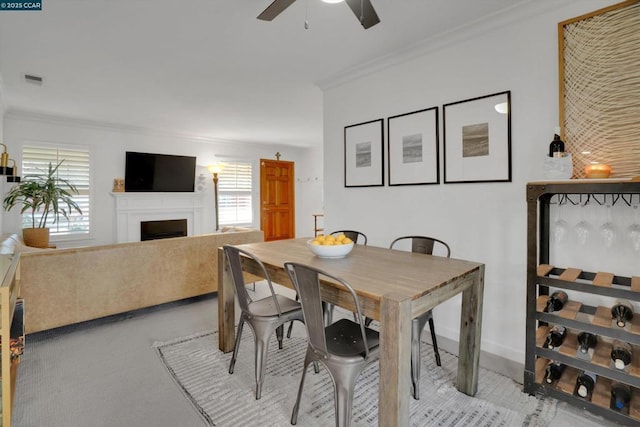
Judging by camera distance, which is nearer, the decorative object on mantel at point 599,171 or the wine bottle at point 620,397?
the wine bottle at point 620,397

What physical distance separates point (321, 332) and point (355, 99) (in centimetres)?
262

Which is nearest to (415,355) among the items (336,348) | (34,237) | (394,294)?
(336,348)

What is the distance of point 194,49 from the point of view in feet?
9.18

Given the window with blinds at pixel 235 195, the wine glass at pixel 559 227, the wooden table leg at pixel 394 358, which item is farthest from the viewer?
the window with blinds at pixel 235 195

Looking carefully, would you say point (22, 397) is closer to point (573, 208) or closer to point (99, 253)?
point (99, 253)

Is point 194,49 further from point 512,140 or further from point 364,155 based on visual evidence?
point 512,140

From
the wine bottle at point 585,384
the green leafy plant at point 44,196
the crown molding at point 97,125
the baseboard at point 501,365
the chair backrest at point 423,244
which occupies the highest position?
the crown molding at point 97,125

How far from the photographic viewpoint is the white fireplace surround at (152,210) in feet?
18.3

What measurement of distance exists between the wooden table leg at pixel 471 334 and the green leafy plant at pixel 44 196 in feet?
17.7

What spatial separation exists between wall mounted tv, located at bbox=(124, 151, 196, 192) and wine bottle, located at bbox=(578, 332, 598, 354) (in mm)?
6216

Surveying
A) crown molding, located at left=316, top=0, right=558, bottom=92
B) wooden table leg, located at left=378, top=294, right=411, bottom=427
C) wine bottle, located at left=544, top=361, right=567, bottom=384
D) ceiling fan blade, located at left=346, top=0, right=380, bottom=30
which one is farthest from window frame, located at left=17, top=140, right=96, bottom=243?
wine bottle, located at left=544, top=361, right=567, bottom=384

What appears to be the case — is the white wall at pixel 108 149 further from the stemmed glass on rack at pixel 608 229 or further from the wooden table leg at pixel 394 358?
the stemmed glass on rack at pixel 608 229

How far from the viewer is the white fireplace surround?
557 cm

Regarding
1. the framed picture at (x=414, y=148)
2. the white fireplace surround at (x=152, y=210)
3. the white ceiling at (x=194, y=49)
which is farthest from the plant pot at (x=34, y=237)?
the framed picture at (x=414, y=148)
